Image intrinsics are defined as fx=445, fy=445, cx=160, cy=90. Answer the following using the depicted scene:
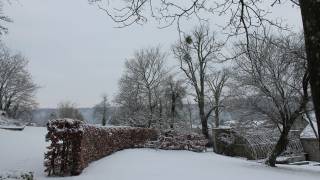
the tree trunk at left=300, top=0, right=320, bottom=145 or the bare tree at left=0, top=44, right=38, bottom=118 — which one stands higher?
the bare tree at left=0, top=44, right=38, bottom=118

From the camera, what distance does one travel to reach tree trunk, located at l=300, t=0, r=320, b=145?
3152mm

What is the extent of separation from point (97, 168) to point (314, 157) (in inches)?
1009

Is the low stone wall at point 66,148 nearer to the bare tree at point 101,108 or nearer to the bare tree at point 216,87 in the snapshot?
the bare tree at point 216,87

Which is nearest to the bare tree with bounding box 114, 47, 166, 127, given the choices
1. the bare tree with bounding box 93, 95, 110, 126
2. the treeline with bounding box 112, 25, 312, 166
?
the treeline with bounding box 112, 25, 312, 166

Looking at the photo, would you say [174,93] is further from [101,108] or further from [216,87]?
[101,108]

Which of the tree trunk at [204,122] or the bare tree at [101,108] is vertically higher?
the bare tree at [101,108]

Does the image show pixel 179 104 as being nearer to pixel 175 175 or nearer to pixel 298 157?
pixel 298 157

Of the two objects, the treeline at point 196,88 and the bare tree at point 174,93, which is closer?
the treeline at point 196,88

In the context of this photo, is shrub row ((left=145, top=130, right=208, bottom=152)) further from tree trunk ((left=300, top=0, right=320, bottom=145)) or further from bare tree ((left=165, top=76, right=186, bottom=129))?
tree trunk ((left=300, top=0, right=320, bottom=145))

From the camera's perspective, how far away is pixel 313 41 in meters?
3.18

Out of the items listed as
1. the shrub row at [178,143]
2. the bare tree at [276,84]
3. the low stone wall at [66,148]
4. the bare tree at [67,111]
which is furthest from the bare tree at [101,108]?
the low stone wall at [66,148]

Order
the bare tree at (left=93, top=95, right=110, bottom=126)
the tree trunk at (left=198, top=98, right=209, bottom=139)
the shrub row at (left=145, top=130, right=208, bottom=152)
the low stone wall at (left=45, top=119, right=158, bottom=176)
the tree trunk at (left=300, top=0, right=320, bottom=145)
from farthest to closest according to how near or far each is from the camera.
Answer: 1. the bare tree at (left=93, top=95, right=110, bottom=126)
2. the tree trunk at (left=198, top=98, right=209, bottom=139)
3. the shrub row at (left=145, top=130, right=208, bottom=152)
4. the low stone wall at (left=45, top=119, right=158, bottom=176)
5. the tree trunk at (left=300, top=0, right=320, bottom=145)

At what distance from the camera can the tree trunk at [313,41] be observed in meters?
3.15

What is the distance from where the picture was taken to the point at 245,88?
24094 mm
